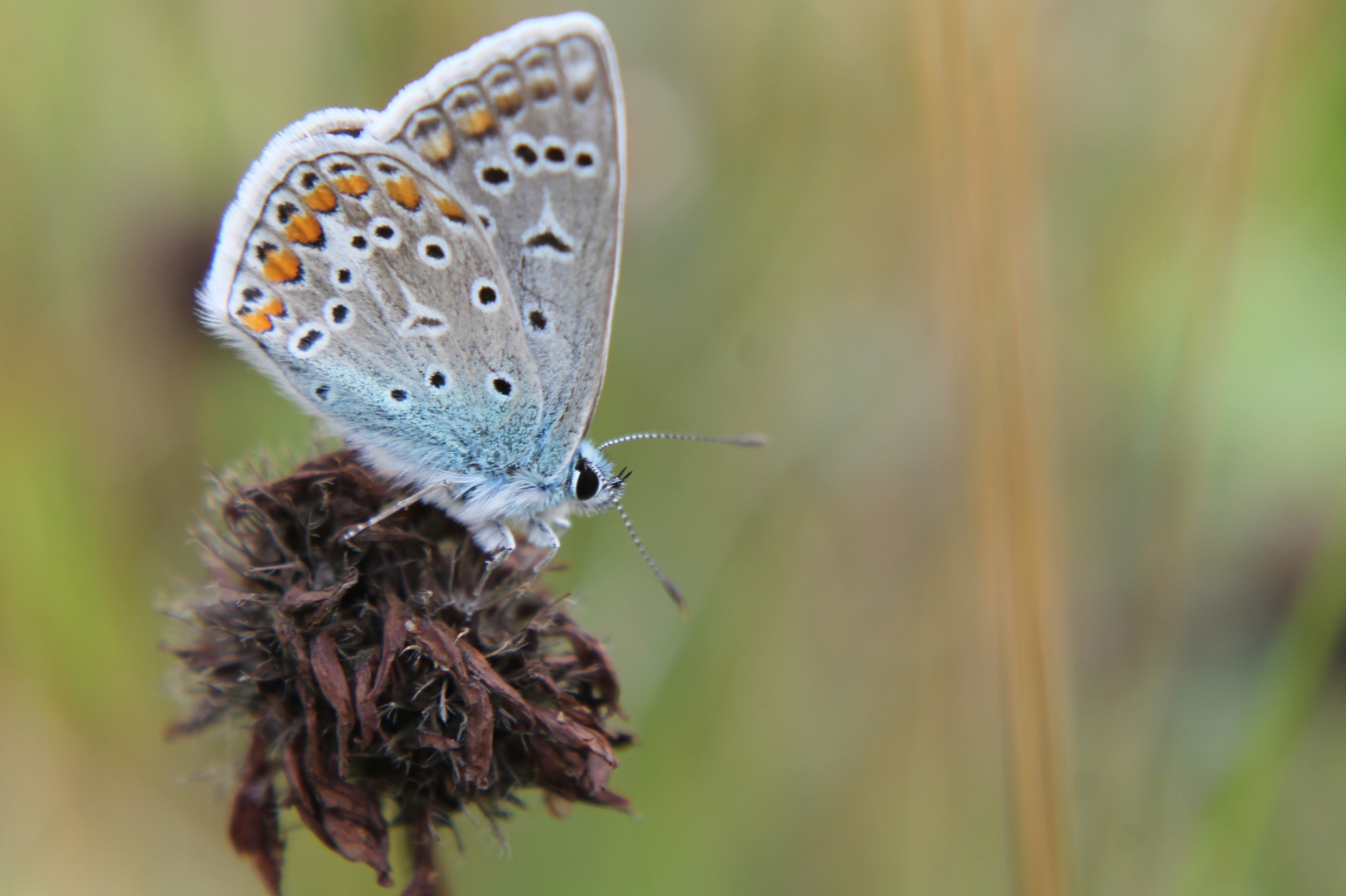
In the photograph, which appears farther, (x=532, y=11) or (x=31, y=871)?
(x=532, y=11)

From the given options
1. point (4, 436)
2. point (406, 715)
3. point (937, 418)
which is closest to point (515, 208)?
point (406, 715)

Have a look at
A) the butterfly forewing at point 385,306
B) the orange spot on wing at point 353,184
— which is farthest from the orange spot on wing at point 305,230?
the orange spot on wing at point 353,184

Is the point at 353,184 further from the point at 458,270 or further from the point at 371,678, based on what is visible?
the point at 371,678

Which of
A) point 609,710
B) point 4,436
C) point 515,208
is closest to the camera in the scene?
point 609,710

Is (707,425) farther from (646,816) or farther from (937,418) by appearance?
(646,816)

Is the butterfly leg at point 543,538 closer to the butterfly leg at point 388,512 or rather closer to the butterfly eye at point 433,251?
the butterfly leg at point 388,512

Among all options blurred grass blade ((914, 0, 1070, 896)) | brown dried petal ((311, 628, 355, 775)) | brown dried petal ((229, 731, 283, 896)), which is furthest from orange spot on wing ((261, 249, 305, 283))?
blurred grass blade ((914, 0, 1070, 896))

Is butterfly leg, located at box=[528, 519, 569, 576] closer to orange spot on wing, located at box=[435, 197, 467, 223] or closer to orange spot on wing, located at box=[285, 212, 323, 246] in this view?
orange spot on wing, located at box=[435, 197, 467, 223]
